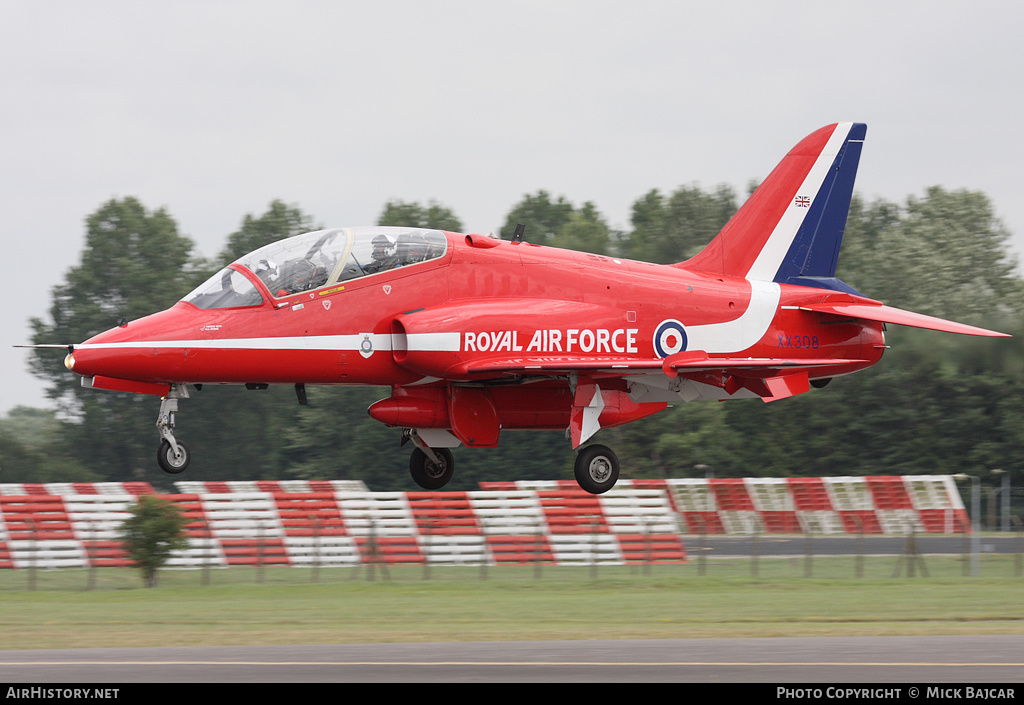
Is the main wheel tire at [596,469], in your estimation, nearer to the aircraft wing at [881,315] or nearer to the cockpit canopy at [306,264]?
the cockpit canopy at [306,264]

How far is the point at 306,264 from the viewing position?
18891mm

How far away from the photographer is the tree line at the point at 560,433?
54219 mm

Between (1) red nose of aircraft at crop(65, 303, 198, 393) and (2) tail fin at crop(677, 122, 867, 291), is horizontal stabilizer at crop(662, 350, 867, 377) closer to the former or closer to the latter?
(2) tail fin at crop(677, 122, 867, 291)

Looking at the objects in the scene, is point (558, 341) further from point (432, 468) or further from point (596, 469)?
point (432, 468)

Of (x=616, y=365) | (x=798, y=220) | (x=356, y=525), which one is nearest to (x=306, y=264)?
(x=616, y=365)

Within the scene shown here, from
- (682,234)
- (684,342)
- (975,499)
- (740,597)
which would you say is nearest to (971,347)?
(975,499)

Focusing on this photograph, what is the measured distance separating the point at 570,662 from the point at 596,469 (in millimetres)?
4404

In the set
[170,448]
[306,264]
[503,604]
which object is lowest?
[503,604]

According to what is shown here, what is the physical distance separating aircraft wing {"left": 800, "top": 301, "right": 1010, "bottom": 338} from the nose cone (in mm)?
10681

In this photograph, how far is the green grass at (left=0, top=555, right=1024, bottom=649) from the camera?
70.2ft

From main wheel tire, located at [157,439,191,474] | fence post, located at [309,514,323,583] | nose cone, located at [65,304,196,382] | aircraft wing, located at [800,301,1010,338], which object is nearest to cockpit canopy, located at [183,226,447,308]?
nose cone, located at [65,304,196,382]

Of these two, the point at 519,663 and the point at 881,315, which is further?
the point at 881,315

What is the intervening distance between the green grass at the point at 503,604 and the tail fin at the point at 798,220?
6.39 metres

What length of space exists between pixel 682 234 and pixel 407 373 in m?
60.5
